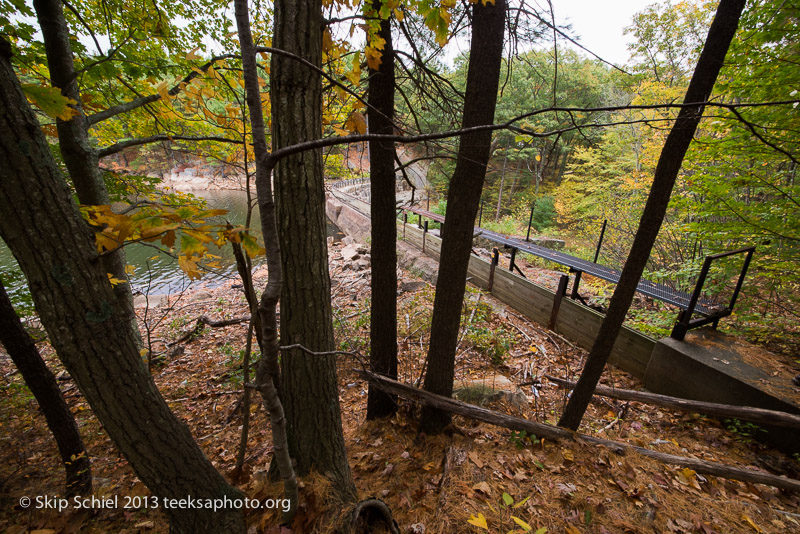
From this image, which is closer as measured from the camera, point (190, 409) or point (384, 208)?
point (384, 208)

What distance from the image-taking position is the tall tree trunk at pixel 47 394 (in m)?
2.59

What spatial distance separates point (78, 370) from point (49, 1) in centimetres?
416

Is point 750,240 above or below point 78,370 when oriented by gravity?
above

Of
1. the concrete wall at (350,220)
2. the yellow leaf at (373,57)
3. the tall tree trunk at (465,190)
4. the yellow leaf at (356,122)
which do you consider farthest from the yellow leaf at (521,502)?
the concrete wall at (350,220)

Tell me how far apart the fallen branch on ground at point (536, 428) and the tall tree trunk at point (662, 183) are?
0.84 feet

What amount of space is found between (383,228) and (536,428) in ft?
8.61

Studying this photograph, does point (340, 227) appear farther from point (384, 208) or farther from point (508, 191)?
point (384, 208)

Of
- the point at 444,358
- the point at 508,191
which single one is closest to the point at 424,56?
the point at 444,358

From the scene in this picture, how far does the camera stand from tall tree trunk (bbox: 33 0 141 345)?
319 centimetres

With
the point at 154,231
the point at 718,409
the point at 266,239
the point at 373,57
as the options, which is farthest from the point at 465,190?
the point at 718,409

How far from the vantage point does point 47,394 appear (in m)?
2.69

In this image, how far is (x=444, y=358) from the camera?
3.13m

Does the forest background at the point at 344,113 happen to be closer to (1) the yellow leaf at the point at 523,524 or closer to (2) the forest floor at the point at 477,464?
(2) the forest floor at the point at 477,464

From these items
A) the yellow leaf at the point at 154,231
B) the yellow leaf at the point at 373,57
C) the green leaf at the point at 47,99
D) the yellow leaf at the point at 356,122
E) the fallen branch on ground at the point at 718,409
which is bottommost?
the fallen branch on ground at the point at 718,409
